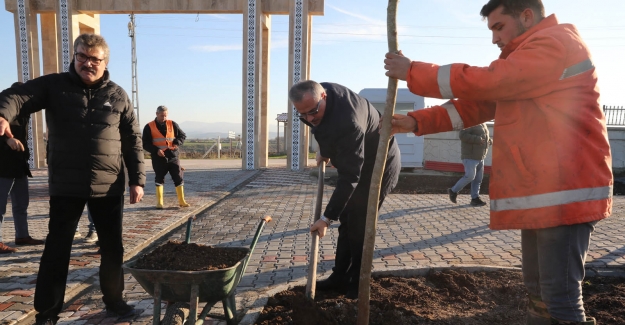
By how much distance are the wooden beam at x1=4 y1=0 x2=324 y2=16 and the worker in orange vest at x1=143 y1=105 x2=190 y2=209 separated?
29.1ft

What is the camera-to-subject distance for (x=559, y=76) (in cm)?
215

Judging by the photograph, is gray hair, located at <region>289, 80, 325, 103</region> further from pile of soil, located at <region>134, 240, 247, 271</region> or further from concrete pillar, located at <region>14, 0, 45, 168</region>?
concrete pillar, located at <region>14, 0, 45, 168</region>

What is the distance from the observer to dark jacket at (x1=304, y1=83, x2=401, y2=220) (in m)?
3.37

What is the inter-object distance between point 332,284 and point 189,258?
1560 millimetres

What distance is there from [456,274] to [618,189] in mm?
10993

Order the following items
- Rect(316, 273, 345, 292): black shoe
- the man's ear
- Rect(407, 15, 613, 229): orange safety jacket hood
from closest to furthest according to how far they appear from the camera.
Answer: Rect(407, 15, 613, 229): orange safety jacket hood → the man's ear → Rect(316, 273, 345, 292): black shoe

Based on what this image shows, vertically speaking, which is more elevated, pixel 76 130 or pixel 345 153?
pixel 76 130

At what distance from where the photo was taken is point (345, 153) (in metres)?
3.38

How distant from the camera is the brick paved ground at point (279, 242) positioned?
4.18 meters

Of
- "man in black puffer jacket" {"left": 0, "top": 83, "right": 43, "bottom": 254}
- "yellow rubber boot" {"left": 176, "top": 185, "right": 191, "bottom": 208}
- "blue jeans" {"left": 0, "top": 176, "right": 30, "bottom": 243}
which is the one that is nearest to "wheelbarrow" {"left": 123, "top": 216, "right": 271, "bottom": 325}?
"man in black puffer jacket" {"left": 0, "top": 83, "right": 43, "bottom": 254}

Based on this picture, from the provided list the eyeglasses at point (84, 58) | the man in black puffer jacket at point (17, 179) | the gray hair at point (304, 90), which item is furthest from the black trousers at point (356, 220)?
the man in black puffer jacket at point (17, 179)

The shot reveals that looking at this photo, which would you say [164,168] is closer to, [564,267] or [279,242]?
[279,242]

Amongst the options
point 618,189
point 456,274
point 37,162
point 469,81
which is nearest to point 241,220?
point 456,274

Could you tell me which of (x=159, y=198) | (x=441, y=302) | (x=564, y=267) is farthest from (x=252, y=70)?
(x=564, y=267)
